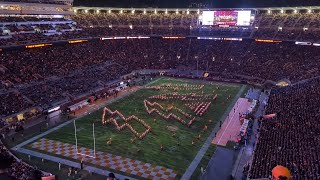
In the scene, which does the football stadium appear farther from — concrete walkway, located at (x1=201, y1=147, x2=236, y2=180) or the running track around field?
the running track around field

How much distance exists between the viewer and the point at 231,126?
139ft

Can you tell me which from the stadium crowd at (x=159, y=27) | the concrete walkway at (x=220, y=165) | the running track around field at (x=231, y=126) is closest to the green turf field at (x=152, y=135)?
the running track around field at (x=231, y=126)

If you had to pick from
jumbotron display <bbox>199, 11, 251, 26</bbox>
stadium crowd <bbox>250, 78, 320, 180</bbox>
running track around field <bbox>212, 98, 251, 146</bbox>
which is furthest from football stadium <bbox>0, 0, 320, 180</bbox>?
running track around field <bbox>212, 98, 251, 146</bbox>

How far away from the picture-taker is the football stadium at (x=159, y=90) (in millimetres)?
31328

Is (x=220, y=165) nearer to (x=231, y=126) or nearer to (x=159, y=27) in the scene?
(x=231, y=126)

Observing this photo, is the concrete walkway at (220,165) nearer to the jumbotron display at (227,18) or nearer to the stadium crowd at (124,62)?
the stadium crowd at (124,62)

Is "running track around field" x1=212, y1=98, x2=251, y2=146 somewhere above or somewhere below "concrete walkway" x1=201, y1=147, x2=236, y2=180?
above

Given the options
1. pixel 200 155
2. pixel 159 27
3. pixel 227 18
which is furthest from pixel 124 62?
pixel 200 155

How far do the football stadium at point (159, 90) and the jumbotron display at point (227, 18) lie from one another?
28 cm

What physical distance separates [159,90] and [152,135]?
23.9 metres

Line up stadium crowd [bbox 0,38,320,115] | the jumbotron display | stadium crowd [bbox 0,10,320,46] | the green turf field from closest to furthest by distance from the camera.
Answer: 1. the green turf field
2. stadium crowd [bbox 0,38,320,115]
3. stadium crowd [bbox 0,10,320,46]
4. the jumbotron display

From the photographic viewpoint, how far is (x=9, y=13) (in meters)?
69.3

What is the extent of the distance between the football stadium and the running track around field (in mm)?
400

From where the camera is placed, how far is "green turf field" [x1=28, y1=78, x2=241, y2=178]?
33.5 metres
